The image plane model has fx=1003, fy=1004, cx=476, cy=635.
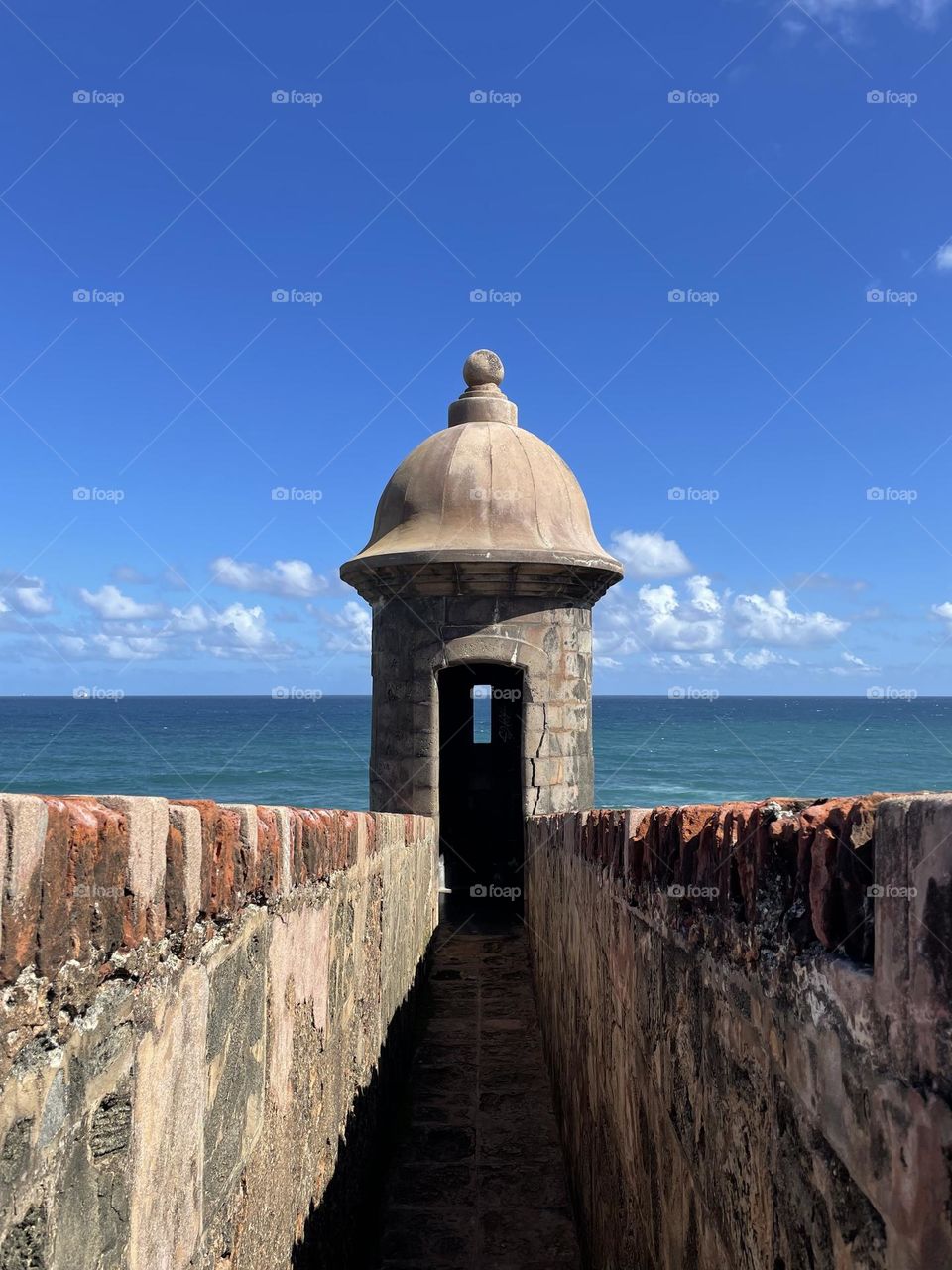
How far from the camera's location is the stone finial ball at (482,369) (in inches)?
410

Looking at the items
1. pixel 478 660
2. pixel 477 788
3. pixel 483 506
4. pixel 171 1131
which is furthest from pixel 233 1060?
pixel 477 788

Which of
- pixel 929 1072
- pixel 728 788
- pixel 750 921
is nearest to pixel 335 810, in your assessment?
pixel 750 921

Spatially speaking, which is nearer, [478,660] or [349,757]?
[478,660]

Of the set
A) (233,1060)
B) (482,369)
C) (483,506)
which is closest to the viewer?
(233,1060)

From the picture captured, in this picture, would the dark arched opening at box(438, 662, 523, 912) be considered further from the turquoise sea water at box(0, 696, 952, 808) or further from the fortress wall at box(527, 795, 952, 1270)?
the turquoise sea water at box(0, 696, 952, 808)

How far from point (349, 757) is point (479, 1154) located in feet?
180

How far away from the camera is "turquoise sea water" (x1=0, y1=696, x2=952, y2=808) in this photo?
4362 centimetres

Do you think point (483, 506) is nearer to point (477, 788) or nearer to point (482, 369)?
point (482, 369)

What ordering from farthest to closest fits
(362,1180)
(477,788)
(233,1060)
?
1. (477,788)
2. (362,1180)
3. (233,1060)

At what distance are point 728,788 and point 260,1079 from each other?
45.1 m

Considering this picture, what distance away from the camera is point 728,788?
4522cm

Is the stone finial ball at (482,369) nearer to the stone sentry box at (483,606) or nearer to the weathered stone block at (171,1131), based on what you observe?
the stone sentry box at (483,606)

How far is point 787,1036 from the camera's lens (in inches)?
49.4

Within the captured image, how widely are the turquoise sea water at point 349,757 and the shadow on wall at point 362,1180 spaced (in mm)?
27462
